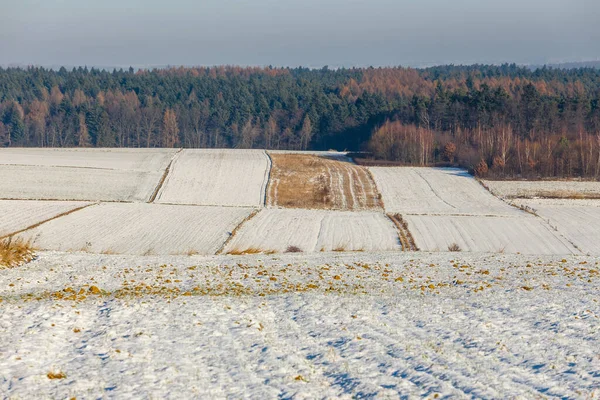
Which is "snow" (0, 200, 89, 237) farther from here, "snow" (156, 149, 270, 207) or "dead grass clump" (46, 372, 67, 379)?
"dead grass clump" (46, 372, 67, 379)

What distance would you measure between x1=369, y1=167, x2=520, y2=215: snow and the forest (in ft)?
21.0

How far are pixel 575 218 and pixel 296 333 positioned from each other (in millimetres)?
43739

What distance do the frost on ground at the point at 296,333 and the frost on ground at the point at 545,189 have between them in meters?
44.3

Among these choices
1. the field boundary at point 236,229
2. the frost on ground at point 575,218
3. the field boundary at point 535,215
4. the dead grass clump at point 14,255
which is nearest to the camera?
the dead grass clump at point 14,255

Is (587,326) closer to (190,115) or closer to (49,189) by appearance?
(49,189)

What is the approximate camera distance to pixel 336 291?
58.0ft

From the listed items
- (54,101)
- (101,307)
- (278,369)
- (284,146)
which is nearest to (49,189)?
(101,307)

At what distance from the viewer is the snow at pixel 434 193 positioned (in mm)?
57125

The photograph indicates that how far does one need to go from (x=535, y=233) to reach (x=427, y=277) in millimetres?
29331

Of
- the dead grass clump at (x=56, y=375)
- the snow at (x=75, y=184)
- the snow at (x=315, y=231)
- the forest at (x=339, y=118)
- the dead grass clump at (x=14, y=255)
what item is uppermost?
the forest at (x=339, y=118)

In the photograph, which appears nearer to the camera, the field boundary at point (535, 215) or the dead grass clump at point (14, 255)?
the dead grass clump at point (14, 255)

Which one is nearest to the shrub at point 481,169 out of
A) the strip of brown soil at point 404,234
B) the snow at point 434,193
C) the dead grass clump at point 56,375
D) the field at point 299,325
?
the snow at point 434,193

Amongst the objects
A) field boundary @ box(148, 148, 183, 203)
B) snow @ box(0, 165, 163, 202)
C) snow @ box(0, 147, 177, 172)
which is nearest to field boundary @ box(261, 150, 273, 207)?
field boundary @ box(148, 148, 183, 203)

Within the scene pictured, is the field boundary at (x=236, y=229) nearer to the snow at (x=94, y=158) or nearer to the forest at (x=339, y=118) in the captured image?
the snow at (x=94, y=158)
